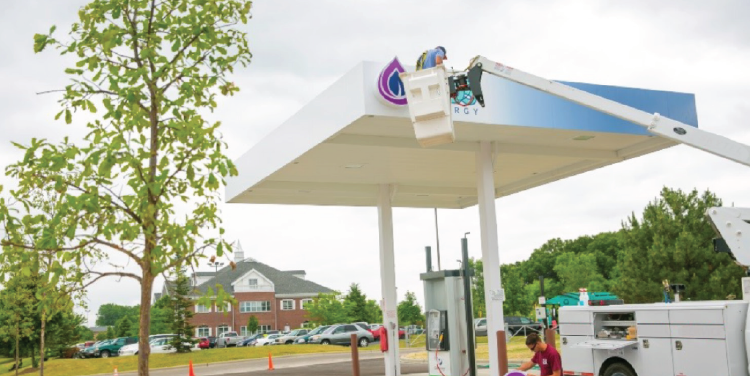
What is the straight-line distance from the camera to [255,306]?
94125 mm

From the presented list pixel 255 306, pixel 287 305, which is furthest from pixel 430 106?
pixel 287 305

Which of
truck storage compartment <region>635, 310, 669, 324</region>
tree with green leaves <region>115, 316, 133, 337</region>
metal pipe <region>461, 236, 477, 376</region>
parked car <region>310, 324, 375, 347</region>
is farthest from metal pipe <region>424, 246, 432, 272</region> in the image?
tree with green leaves <region>115, 316, 133, 337</region>

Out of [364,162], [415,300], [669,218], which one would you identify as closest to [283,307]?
[415,300]

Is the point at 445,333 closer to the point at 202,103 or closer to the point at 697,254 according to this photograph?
the point at 202,103

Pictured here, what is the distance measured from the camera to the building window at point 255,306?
93188mm

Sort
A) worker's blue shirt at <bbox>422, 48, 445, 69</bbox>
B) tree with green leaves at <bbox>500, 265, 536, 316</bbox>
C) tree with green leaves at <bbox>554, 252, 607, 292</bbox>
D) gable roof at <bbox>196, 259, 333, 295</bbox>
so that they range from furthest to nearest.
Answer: gable roof at <bbox>196, 259, 333, 295</bbox> → tree with green leaves at <bbox>554, 252, 607, 292</bbox> → tree with green leaves at <bbox>500, 265, 536, 316</bbox> → worker's blue shirt at <bbox>422, 48, 445, 69</bbox>

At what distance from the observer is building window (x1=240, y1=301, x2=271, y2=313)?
3669 inches

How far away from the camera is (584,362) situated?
655 inches

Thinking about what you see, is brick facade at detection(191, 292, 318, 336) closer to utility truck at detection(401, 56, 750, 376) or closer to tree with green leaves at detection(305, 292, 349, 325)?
tree with green leaves at detection(305, 292, 349, 325)

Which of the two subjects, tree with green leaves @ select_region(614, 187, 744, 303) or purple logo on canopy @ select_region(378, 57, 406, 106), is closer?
purple logo on canopy @ select_region(378, 57, 406, 106)

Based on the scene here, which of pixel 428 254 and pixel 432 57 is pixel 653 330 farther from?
pixel 428 254

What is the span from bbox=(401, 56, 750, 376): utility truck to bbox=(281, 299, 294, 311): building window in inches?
3242

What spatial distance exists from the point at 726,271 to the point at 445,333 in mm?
19413

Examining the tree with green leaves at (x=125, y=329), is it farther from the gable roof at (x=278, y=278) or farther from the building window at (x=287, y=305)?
the building window at (x=287, y=305)
